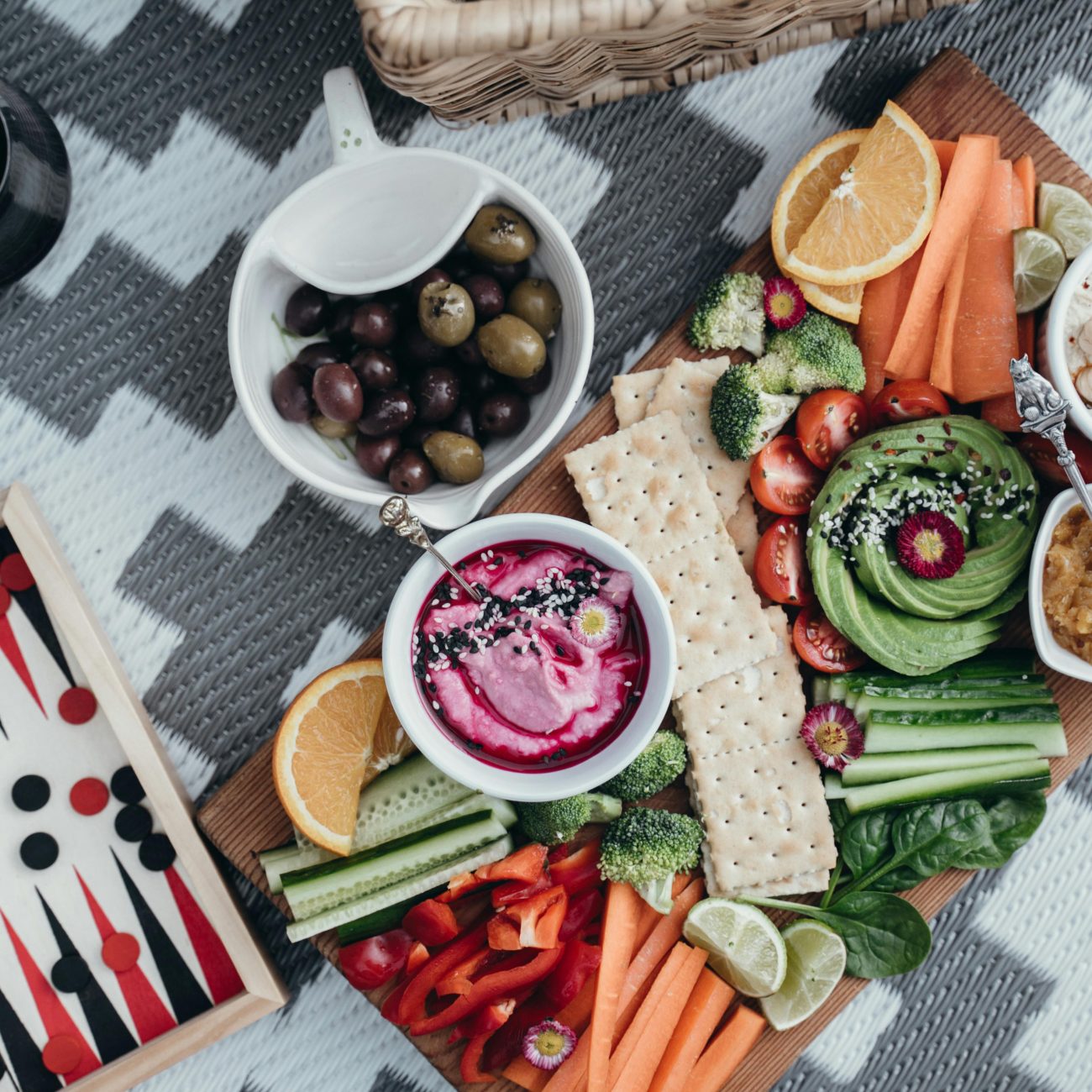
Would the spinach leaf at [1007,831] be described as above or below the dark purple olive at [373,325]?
below

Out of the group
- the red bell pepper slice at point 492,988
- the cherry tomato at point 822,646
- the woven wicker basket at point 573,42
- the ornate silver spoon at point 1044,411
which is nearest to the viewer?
the woven wicker basket at point 573,42

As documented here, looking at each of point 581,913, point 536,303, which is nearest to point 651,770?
point 581,913

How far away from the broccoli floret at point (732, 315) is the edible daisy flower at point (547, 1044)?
129 cm

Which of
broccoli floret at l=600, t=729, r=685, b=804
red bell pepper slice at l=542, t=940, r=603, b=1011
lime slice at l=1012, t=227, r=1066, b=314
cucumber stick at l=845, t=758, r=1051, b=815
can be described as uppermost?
lime slice at l=1012, t=227, r=1066, b=314

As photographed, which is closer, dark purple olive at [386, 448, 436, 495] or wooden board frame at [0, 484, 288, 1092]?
dark purple olive at [386, 448, 436, 495]

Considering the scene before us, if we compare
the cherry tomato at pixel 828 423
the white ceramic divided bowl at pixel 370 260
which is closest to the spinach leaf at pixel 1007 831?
the cherry tomato at pixel 828 423

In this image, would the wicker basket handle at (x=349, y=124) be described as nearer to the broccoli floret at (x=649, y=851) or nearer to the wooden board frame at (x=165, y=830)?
the wooden board frame at (x=165, y=830)

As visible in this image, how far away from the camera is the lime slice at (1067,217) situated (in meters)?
1.88

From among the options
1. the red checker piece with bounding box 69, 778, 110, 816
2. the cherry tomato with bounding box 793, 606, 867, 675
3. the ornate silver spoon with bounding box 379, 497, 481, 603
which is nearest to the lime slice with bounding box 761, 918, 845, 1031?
the cherry tomato with bounding box 793, 606, 867, 675

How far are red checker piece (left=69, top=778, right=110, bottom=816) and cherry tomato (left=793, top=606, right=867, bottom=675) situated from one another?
139 centimetres

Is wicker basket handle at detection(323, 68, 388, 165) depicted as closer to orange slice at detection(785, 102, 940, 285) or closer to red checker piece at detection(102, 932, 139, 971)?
orange slice at detection(785, 102, 940, 285)

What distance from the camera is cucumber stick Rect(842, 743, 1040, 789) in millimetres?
1916

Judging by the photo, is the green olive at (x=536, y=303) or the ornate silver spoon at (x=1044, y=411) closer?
the ornate silver spoon at (x=1044, y=411)

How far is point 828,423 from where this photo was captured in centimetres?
189
